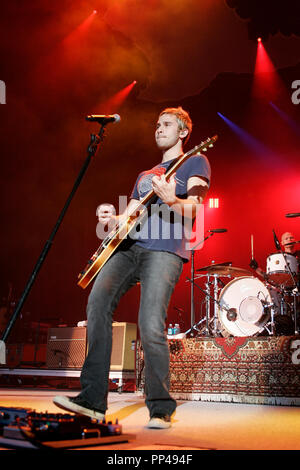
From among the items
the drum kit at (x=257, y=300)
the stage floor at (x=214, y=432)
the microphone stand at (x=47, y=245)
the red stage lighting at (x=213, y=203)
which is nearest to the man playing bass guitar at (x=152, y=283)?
the stage floor at (x=214, y=432)

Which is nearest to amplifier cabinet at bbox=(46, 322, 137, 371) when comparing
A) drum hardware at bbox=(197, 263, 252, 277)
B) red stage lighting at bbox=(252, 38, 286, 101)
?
drum hardware at bbox=(197, 263, 252, 277)

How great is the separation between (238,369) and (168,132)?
2686mm

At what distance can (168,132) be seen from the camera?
267 centimetres

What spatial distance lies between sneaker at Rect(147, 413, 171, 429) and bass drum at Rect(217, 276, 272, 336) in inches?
150

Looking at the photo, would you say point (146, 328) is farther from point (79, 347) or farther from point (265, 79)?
point (265, 79)

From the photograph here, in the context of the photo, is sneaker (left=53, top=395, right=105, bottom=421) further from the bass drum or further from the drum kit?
the bass drum

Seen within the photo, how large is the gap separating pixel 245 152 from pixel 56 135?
3675 mm

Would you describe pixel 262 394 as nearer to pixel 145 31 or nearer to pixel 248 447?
pixel 248 447

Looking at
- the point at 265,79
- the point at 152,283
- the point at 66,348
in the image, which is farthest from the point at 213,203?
the point at 152,283

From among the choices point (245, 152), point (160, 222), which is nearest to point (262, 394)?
point (160, 222)

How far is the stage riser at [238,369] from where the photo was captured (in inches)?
161

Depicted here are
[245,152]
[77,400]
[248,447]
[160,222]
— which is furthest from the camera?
[245,152]

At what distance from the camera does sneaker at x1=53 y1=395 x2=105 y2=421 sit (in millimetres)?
2055

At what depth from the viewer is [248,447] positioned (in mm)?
1678
